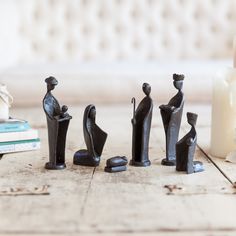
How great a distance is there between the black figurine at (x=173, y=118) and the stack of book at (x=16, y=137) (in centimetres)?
34

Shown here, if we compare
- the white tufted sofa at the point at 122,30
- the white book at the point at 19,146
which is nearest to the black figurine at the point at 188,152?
the white book at the point at 19,146

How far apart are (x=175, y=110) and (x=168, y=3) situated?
2260 mm

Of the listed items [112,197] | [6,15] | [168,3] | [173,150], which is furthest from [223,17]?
[112,197]

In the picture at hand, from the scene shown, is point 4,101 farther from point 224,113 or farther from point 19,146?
point 224,113

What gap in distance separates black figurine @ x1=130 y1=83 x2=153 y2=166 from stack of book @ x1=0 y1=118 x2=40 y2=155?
0.28m

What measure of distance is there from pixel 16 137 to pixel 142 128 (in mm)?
328

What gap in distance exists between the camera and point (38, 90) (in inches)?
95.7

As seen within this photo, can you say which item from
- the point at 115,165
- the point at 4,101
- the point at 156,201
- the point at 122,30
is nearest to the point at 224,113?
the point at 115,165

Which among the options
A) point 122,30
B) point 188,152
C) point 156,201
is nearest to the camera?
point 156,201

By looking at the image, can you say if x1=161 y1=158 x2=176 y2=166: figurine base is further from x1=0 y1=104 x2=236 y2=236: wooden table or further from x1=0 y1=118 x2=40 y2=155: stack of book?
x1=0 y1=118 x2=40 y2=155: stack of book

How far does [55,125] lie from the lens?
1.10 metres

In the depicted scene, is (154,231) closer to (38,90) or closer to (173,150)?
(173,150)

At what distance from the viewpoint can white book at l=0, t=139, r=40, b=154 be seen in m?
1.25

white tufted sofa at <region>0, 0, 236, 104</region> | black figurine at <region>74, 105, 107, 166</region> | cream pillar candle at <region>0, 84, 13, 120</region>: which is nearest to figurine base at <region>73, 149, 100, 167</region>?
black figurine at <region>74, 105, 107, 166</region>
